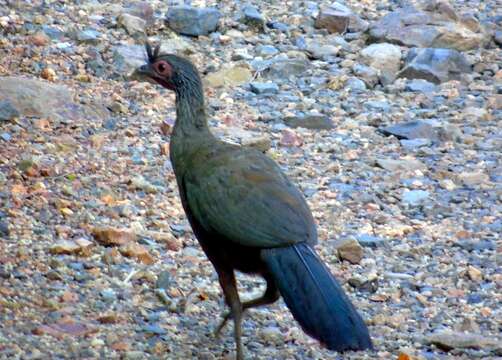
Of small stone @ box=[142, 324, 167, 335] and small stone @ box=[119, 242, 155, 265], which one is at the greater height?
small stone @ box=[142, 324, 167, 335]

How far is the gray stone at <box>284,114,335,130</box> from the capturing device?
9797mm

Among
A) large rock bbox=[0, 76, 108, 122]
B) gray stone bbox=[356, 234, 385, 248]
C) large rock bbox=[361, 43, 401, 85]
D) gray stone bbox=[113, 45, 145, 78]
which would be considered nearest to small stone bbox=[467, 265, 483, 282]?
gray stone bbox=[356, 234, 385, 248]

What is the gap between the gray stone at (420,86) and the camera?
35.2ft

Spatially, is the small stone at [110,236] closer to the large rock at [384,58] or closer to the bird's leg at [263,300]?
the bird's leg at [263,300]

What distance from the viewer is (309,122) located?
32.2 feet

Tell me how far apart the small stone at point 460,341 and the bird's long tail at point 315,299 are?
0.96 metres

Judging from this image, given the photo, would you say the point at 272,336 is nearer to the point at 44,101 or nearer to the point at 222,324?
the point at 222,324

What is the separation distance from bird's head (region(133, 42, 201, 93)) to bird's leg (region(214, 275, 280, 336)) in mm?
1286

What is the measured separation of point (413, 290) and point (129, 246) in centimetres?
171

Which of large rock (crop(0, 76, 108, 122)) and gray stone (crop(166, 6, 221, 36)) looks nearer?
large rock (crop(0, 76, 108, 122))

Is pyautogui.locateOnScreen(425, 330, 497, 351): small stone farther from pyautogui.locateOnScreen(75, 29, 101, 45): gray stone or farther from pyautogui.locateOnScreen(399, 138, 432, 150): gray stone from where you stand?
pyautogui.locateOnScreen(75, 29, 101, 45): gray stone

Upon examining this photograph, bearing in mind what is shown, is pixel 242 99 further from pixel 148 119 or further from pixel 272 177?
pixel 272 177

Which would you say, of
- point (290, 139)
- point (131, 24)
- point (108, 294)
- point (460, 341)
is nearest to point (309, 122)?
point (290, 139)

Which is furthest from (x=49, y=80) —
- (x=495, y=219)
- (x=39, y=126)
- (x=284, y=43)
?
(x=495, y=219)
